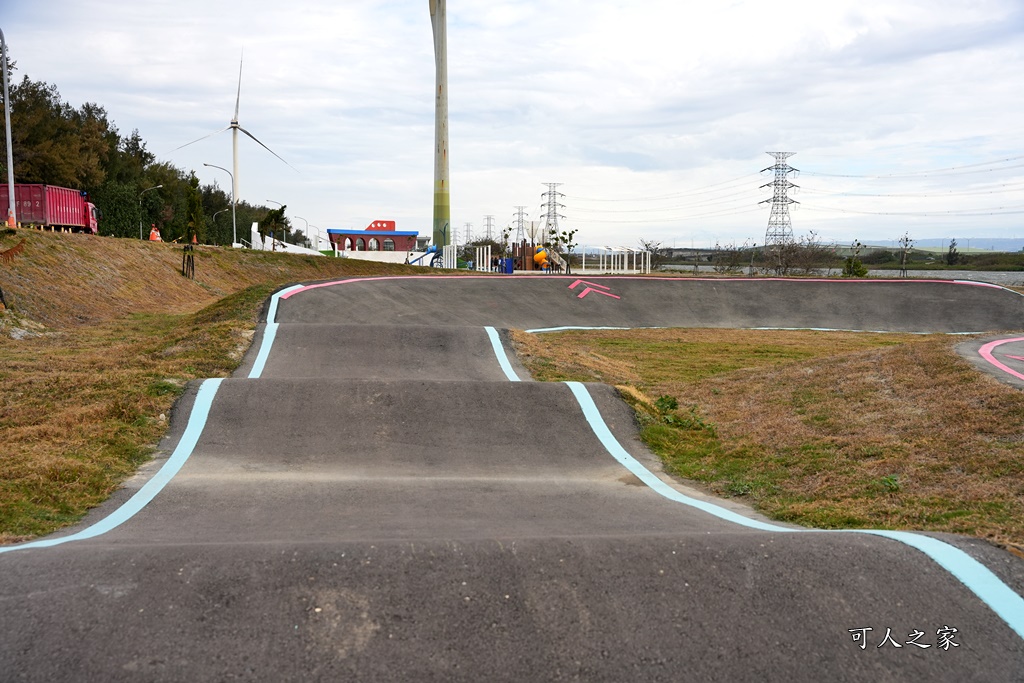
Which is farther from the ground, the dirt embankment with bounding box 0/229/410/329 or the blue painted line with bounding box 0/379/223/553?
the dirt embankment with bounding box 0/229/410/329

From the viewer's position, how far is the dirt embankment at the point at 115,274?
2122cm

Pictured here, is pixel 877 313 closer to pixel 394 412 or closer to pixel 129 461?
pixel 394 412

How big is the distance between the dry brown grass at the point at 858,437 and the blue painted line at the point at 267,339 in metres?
4.64

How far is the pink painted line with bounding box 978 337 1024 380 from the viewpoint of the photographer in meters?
9.79

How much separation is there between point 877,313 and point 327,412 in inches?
949

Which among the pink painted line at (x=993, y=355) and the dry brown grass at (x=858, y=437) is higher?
the pink painted line at (x=993, y=355)

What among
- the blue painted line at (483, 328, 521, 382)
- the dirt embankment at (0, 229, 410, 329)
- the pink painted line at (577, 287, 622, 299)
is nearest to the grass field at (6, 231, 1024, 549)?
the blue painted line at (483, 328, 521, 382)

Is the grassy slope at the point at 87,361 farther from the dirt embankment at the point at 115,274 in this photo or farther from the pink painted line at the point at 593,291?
the pink painted line at the point at 593,291

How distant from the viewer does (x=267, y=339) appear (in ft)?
46.5

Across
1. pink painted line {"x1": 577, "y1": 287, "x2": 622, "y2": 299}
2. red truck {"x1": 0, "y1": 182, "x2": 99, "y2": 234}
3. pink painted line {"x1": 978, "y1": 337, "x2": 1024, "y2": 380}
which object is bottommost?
pink painted line {"x1": 978, "y1": 337, "x2": 1024, "y2": 380}

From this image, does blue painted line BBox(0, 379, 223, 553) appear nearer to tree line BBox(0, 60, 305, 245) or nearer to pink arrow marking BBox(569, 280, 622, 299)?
pink arrow marking BBox(569, 280, 622, 299)

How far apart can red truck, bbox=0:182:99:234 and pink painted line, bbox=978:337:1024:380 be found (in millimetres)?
35518

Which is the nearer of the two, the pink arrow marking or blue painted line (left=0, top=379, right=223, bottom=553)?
blue painted line (left=0, top=379, right=223, bottom=553)

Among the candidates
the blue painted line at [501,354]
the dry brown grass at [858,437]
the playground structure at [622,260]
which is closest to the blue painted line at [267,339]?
the blue painted line at [501,354]
